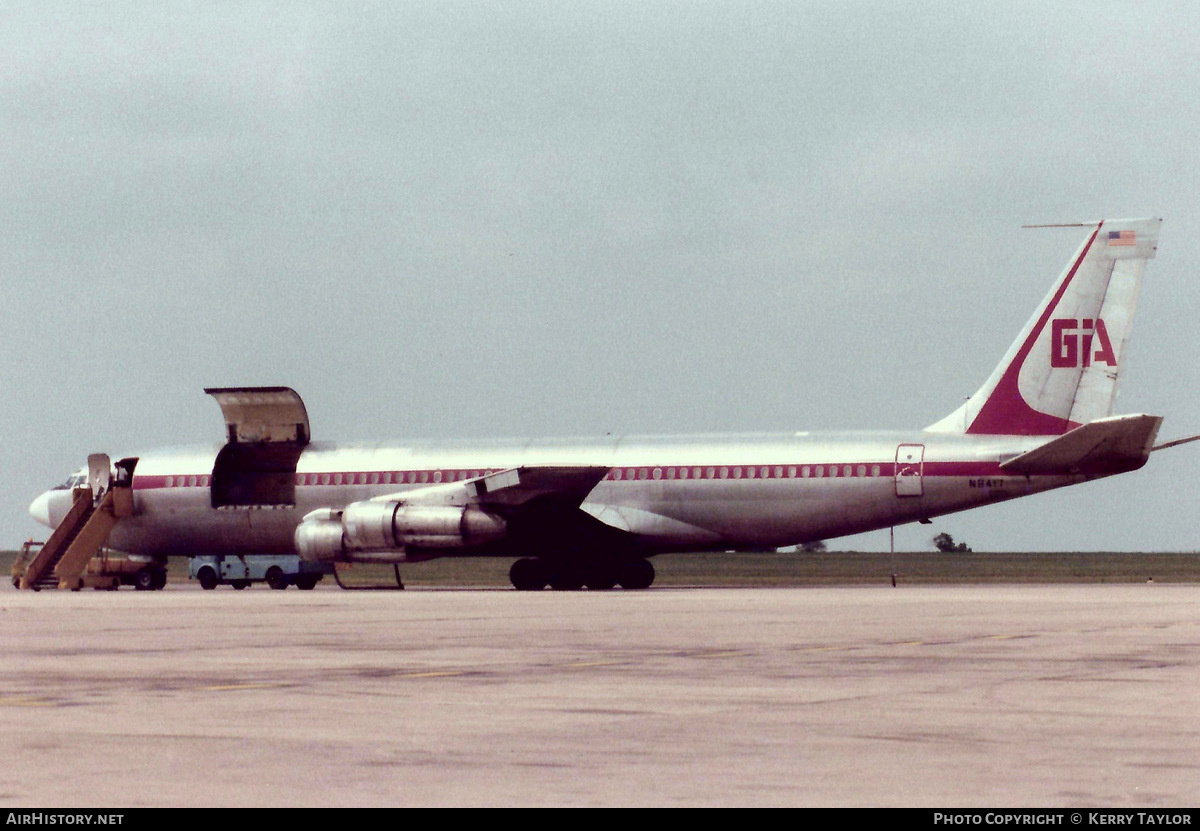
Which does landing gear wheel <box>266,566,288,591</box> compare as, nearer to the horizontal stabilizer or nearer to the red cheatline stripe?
the red cheatline stripe

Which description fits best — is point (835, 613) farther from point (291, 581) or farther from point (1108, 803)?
point (291, 581)

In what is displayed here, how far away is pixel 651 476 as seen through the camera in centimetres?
4788

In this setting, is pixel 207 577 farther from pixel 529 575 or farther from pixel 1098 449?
pixel 1098 449

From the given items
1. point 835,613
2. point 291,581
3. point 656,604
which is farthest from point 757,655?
point 291,581

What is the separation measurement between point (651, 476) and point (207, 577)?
58.9 ft

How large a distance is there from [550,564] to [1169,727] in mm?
37778

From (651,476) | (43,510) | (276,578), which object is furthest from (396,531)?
(43,510)

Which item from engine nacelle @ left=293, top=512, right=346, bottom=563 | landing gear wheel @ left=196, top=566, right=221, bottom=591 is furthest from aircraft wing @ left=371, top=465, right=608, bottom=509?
landing gear wheel @ left=196, top=566, right=221, bottom=591

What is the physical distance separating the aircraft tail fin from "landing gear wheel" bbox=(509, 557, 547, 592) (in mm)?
12327

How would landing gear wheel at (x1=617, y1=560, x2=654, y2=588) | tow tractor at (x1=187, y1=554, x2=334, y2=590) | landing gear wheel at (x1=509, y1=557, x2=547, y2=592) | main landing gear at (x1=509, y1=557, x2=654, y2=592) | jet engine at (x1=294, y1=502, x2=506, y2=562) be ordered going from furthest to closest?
tow tractor at (x1=187, y1=554, x2=334, y2=590) < landing gear wheel at (x1=617, y1=560, x2=654, y2=588) < landing gear wheel at (x1=509, y1=557, x2=547, y2=592) < main landing gear at (x1=509, y1=557, x2=654, y2=592) < jet engine at (x1=294, y1=502, x2=506, y2=562)

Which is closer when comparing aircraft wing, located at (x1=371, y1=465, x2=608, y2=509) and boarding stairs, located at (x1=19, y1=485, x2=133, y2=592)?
aircraft wing, located at (x1=371, y1=465, x2=608, y2=509)

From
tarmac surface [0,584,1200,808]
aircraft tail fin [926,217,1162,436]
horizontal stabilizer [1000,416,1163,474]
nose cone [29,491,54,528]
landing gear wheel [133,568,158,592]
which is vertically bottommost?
tarmac surface [0,584,1200,808]

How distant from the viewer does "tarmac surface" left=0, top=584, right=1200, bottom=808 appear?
32.3 feet

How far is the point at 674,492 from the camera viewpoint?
156ft
